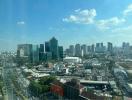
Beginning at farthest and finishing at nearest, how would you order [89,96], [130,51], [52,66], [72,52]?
[72,52], [130,51], [52,66], [89,96]

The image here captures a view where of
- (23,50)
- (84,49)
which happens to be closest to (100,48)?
(84,49)

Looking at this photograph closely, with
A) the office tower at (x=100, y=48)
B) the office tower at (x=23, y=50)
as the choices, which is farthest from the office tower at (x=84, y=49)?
the office tower at (x=23, y=50)

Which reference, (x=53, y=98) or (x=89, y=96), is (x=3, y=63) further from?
(x=89, y=96)

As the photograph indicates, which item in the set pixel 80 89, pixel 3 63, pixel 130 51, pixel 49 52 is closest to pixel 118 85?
pixel 80 89

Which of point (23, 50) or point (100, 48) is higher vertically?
point (100, 48)

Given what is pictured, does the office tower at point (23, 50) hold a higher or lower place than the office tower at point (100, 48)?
lower

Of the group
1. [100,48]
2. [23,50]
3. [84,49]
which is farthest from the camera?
[100,48]

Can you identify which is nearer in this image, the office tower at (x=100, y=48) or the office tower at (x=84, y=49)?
the office tower at (x=84, y=49)

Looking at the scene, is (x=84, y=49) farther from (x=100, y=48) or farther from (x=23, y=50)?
(x=23, y=50)

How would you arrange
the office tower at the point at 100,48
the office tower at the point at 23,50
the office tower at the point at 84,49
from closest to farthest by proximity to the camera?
the office tower at the point at 23,50 < the office tower at the point at 84,49 < the office tower at the point at 100,48

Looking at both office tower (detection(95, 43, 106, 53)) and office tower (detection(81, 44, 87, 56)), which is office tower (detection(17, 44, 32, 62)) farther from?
office tower (detection(95, 43, 106, 53))

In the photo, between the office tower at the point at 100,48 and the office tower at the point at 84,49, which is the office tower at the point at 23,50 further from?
the office tower at the point at 100,48
